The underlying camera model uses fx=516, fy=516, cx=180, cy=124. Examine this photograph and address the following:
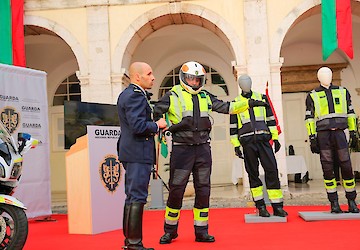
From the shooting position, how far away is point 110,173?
6465 mm

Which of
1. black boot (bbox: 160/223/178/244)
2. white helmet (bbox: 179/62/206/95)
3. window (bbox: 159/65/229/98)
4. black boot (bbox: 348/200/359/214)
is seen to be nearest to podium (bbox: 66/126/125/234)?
black boot (bbox: 160/223/178/244)

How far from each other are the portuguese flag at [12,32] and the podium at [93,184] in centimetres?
446

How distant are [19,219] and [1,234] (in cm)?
19

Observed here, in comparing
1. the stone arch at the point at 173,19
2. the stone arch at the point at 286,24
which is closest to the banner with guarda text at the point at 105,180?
the stone arch at the point at 173,19

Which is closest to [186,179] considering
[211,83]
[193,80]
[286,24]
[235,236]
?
[235,236]

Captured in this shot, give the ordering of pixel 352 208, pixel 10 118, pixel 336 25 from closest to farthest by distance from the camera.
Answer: pixel 352 208, pixel 10 118, pixel 336 25

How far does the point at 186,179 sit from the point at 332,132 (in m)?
2.38

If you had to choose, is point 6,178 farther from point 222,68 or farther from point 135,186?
point 222,68

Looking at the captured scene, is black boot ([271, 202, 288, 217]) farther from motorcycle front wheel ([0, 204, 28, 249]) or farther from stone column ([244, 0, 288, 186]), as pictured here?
stone column ([244, 0, 288, 186])

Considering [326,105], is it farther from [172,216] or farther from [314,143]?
[172,216]

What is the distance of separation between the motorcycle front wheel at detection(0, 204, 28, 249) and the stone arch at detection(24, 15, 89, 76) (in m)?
6.39

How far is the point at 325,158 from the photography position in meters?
6.55

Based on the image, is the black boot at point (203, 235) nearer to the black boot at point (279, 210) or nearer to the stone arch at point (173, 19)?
the black boot at point (279, 210)

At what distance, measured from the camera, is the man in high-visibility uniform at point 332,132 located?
650 centimetres
